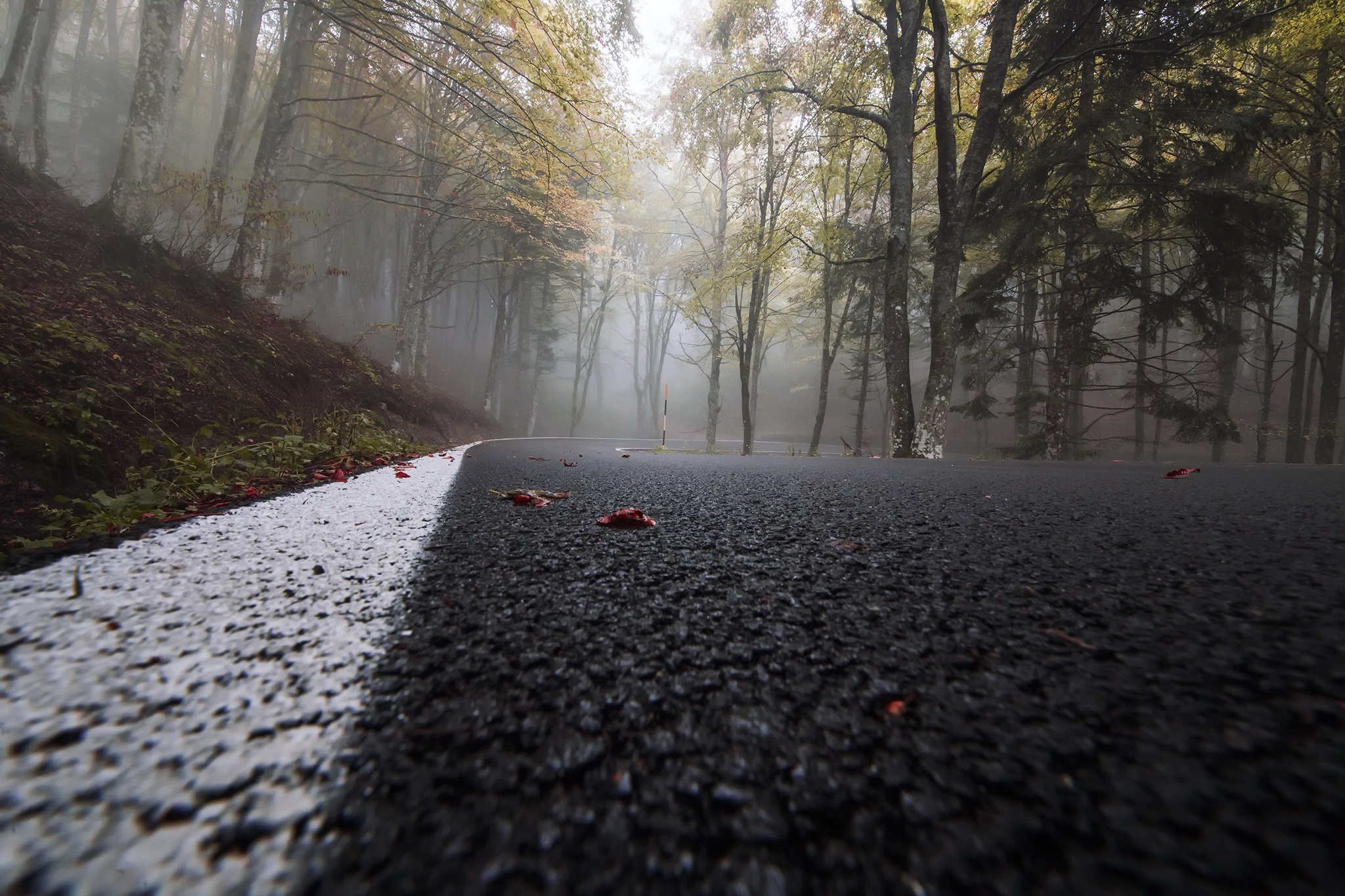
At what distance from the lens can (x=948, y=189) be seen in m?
6.66

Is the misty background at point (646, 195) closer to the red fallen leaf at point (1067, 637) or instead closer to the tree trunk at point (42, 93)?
the tree trunk at point (42, 93)

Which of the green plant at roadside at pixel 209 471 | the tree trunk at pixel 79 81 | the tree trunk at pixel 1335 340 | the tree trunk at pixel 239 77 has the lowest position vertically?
the green plant at roadside at pixel 209 471

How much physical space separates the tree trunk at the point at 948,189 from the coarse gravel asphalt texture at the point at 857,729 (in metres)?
5.88

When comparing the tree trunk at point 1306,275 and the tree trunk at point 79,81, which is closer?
the tree trunk at point 1306,275

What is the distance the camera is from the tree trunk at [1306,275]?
33.0ft

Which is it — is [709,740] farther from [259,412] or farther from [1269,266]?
[1269,266]

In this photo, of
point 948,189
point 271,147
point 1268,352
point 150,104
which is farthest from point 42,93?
point 1268,352

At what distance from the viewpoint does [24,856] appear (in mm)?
326

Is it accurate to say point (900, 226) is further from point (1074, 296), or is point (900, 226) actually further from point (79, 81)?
point (79, 81)

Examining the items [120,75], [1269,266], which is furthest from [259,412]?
[120,75]

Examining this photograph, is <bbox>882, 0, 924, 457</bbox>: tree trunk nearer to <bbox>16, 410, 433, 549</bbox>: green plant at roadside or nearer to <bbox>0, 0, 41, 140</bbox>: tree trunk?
<bbox>16, 410, 433, 549</bbox>: green plant at roadside

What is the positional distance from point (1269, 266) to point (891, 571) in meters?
14.5

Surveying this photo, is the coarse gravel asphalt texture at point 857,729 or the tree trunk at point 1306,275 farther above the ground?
the tree trunk at point 1306,275

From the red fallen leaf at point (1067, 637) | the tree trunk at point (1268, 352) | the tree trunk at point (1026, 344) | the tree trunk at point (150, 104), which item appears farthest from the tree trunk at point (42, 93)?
the tree trunk at point (1268, 352)
